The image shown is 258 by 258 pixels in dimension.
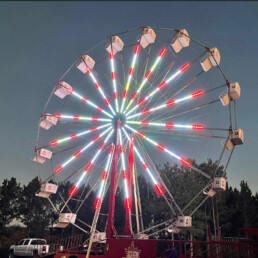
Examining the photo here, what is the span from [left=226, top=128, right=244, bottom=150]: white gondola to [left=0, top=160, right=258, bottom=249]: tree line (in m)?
20.7

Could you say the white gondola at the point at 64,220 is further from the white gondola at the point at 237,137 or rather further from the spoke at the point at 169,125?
the white gondola at the point at 237,137

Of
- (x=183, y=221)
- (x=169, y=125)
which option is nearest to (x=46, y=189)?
(x=183, y=221)

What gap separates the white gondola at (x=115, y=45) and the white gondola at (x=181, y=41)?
4316 millimetres

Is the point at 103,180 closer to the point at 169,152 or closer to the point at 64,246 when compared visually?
the point at 169,152

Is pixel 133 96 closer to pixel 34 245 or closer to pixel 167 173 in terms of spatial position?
pixel 34 245

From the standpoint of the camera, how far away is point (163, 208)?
45281mm

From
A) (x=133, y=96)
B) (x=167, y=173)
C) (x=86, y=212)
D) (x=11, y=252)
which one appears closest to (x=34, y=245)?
(x=11, y=252)

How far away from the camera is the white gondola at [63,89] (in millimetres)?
23672

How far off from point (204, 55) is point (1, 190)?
45.2 meters

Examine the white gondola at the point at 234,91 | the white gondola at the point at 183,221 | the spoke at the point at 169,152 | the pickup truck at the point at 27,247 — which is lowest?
the pickup truck at the point at 27,247

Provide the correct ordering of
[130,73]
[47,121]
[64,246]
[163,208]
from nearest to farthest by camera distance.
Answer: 1. [130,73]
2. [47,121]
3. [64,246]
4. [163,208]

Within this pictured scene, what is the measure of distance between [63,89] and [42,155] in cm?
577

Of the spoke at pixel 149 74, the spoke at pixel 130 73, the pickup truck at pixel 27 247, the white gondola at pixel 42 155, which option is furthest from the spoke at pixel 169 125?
the pickup truck at pixel 27 247

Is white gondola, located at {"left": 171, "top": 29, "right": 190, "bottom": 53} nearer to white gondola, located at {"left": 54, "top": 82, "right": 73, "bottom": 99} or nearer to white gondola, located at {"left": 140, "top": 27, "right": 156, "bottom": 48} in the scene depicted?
white gondola, located at {"left": 140, "top": 27, "right": 156, "bottom": 48}
